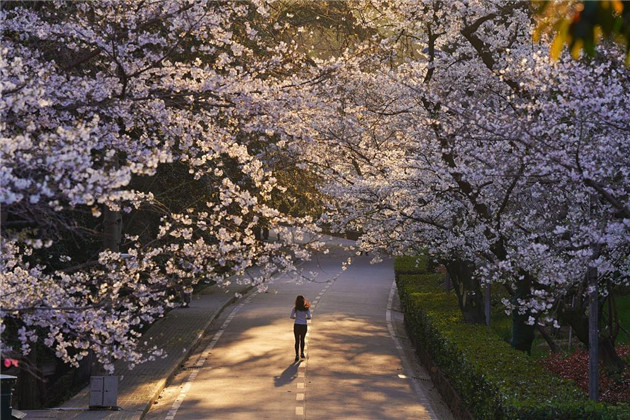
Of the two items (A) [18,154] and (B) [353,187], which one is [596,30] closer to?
(A) [18,154]

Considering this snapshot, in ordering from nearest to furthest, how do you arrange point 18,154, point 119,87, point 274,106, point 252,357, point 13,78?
point 18,154 < point 13,78 < point 119,87 < point 274,106 < point 252,357

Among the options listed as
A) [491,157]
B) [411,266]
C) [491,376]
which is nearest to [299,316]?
[491,376]

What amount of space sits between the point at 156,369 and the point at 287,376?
3161 millimetres

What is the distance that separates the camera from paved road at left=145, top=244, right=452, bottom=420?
19.1m

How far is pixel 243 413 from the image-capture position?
1847cm

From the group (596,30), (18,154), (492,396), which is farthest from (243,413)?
(596,30)

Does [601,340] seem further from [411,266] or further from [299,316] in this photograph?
[411,266]

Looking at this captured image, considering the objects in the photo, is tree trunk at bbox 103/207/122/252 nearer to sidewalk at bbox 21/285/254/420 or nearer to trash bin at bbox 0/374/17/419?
sidewalk at bbox 21/285/254/420

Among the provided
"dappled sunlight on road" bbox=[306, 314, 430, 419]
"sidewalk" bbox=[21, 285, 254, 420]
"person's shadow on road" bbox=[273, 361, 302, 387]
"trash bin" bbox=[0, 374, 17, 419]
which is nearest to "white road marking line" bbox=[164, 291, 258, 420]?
"sidewalk" bbox=[21, 285, 254, 420]

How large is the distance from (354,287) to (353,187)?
78.8ft

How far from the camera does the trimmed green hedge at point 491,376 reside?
43.1ft

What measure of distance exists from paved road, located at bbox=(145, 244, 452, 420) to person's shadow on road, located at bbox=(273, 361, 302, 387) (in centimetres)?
2

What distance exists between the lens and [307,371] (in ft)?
78.2

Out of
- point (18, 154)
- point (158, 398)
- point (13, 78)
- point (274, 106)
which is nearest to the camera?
point (18, 154)
